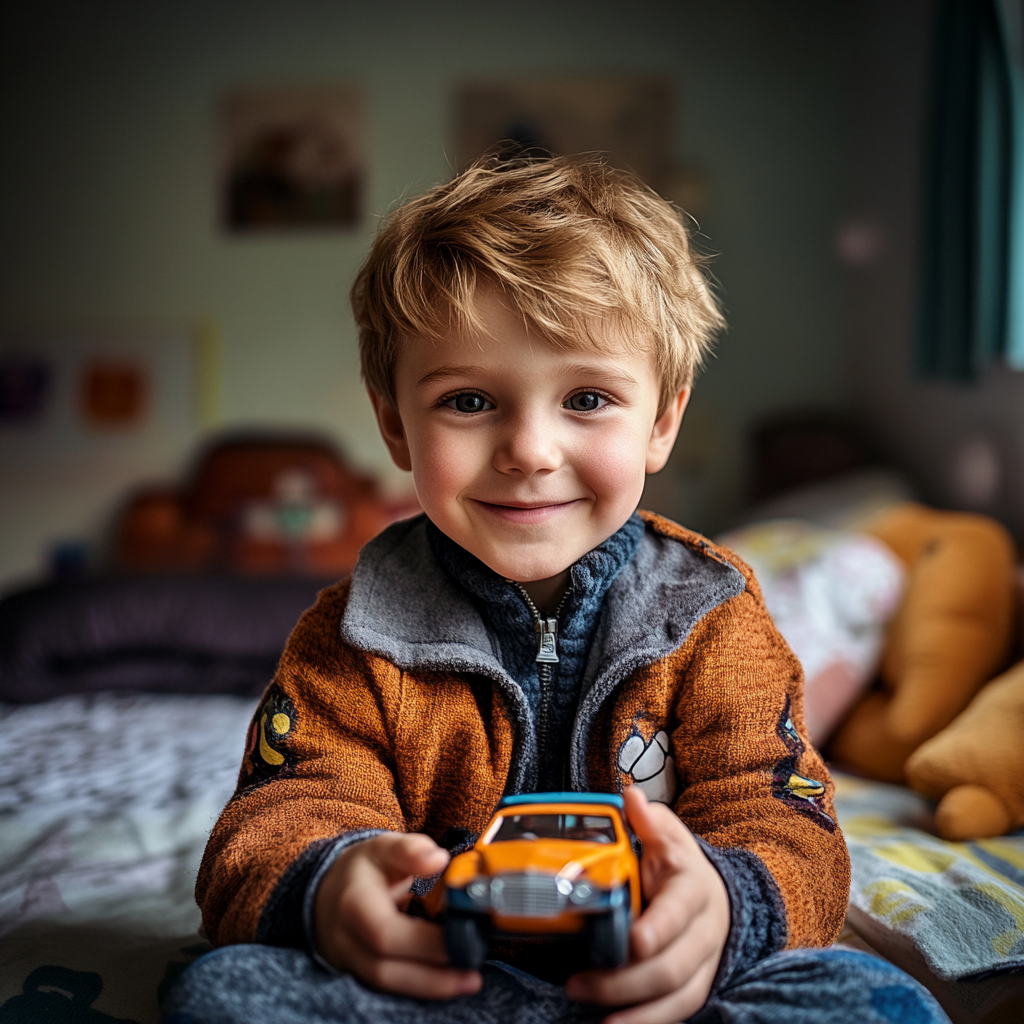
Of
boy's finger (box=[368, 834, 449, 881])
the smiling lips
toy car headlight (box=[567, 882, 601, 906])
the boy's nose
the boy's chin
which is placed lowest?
boy's finger (box=[368, 834, 449, 881])

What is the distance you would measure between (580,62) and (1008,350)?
1.81 meters

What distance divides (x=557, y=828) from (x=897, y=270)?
2436 millimetres

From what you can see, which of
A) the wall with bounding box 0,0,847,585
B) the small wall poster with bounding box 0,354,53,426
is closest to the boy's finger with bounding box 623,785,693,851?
the wall with bounding box 0,0,847,585

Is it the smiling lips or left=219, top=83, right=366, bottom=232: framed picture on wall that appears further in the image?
left=219, top=83, right=366, bottom=232: framed picture on wall

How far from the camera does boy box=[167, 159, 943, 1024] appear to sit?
22.5 inches

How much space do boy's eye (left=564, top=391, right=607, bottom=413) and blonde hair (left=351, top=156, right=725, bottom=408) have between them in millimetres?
38

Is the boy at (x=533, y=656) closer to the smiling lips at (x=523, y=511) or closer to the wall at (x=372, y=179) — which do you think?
the smiling lips at (x=523, y=511)

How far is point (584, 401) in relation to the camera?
0.70 meters

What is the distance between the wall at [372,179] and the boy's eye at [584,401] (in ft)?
7.76

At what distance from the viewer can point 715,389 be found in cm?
300

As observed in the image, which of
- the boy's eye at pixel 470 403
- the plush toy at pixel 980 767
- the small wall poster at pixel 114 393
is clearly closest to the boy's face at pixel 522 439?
the boy's eye at pixel 470 403

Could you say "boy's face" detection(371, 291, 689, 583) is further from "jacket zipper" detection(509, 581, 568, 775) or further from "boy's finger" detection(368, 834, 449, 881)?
"boy's finger" detection(368, 834, 449, 881)

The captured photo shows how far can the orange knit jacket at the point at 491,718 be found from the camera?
2.30 feet

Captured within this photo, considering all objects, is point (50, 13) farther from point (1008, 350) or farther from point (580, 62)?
point (1008, 350)
